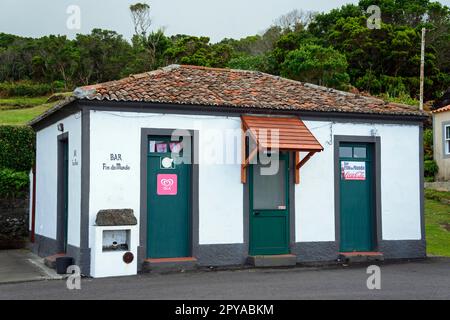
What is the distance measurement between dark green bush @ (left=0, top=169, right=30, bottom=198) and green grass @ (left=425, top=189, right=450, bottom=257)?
11.4 meters

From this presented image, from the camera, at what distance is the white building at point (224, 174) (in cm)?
1295

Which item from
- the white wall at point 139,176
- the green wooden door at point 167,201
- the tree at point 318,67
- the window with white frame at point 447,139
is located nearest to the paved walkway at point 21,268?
the white wall at point 139,176

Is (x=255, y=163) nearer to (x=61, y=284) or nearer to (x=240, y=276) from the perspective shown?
(x=240, y=276)

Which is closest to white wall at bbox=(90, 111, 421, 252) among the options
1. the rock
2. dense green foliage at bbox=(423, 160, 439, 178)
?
the rock

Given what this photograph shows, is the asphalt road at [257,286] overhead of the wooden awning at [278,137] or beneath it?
beneath

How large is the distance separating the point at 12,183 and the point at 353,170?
9.66 metres

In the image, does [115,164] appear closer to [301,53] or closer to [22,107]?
[301,53]

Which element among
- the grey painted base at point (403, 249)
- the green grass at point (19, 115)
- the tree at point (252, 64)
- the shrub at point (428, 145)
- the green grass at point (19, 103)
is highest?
the tree at point (252, 64)

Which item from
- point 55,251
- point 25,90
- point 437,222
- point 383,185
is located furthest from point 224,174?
point 25,90

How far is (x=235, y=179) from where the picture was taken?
1401 cm

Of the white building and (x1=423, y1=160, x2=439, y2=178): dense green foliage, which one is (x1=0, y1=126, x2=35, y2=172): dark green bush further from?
(x1=423, y1=160, x2=439, y2=178): dense green foliage

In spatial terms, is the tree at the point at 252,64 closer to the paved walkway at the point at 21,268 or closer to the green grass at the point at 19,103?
the green grass at the point at 19,103

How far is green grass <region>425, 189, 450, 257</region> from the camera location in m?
17.8
